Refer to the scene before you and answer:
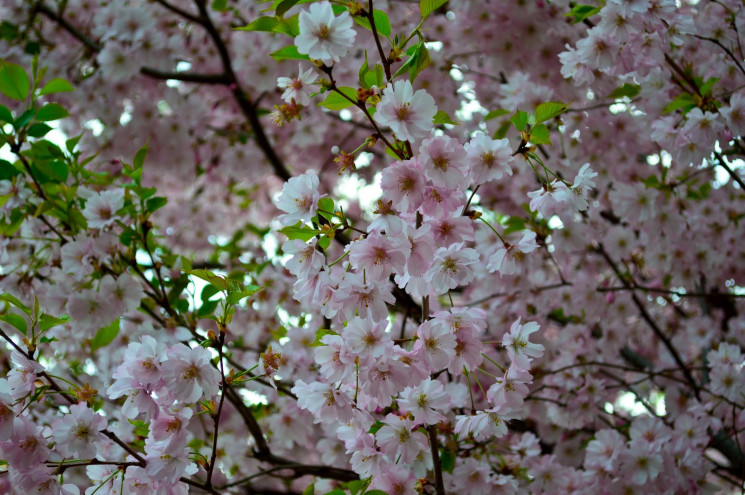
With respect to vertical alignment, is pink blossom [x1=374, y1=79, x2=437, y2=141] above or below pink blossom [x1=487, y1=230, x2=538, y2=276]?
above

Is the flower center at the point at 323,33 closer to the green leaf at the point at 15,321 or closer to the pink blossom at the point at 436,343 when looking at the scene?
the pink blossom at the point at 436,343

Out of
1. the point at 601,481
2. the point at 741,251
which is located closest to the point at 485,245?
the point at 601,481

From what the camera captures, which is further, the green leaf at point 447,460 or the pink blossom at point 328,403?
the green leaf at point 447,460

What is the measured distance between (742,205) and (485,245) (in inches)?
47.9

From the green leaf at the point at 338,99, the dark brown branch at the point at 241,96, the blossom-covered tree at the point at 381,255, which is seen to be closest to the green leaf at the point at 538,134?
the blossom-covered tree at the point at 381,255

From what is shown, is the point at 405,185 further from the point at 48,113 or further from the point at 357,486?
the point at 48,113

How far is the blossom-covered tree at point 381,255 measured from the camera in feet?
3.84

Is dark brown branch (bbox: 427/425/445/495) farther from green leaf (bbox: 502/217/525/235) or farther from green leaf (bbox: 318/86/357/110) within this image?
green leaf (bbox: 502/217/525/235)

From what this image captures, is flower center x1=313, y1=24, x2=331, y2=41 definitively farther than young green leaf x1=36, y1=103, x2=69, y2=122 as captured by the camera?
No

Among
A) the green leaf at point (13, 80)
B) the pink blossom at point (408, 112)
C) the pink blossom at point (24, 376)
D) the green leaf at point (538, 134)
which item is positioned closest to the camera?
the pink blossom at point (408, 112)

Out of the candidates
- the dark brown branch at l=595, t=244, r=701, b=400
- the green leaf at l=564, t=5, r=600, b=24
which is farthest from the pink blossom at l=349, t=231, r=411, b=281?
the dark brown branch at l=595, t=244, r=701, b=400

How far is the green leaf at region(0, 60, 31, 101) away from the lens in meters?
1.76

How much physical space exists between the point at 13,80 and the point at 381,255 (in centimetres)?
127

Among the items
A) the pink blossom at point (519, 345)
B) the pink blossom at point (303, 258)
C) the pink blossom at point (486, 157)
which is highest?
the pink blossom at point (486, 157)
